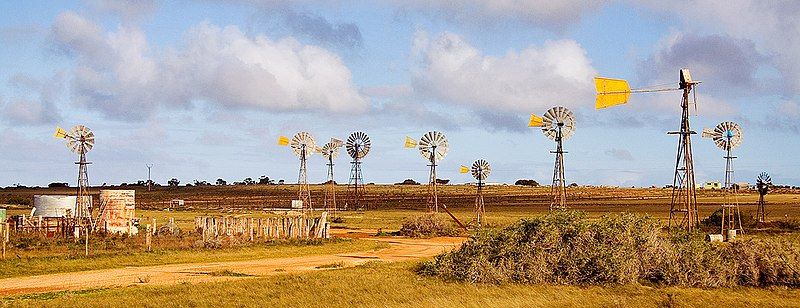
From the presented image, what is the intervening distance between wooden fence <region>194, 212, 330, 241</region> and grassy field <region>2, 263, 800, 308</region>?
46.9 ft

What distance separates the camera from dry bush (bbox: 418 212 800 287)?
25266 millimetres

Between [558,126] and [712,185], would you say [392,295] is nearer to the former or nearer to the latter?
[558,126]

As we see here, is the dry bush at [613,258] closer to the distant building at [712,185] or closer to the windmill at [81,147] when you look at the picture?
the windmill at [81,147]

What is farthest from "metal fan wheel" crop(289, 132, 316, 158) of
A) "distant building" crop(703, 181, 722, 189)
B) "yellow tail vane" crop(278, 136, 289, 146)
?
"distant building" crop(703, 181, 722, 189)

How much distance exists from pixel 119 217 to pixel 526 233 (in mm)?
29489

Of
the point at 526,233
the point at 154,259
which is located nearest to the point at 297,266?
the point at 154,259

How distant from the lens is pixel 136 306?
2116cm

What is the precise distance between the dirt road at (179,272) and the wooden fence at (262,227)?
16.7ft

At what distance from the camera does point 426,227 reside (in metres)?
52.4

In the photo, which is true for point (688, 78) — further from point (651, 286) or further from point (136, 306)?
point (136, 306)

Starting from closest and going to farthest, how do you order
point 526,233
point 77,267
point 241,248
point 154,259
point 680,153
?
point 526,233 → point 77,267 → point 154,259 → point 241,248 → point 680,153

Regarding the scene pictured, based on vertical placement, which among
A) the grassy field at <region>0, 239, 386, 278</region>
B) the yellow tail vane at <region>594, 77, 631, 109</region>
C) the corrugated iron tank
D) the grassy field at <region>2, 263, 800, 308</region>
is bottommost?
the grassy field at <region>2, 263, 800, 308</region>

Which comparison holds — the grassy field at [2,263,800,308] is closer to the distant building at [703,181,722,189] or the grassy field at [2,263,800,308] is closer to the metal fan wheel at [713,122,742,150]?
the metal fan wheel at [713,122,742,150]

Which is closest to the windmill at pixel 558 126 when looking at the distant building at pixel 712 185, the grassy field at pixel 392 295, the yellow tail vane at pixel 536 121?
the yellow tail vane at pixel 536 121
